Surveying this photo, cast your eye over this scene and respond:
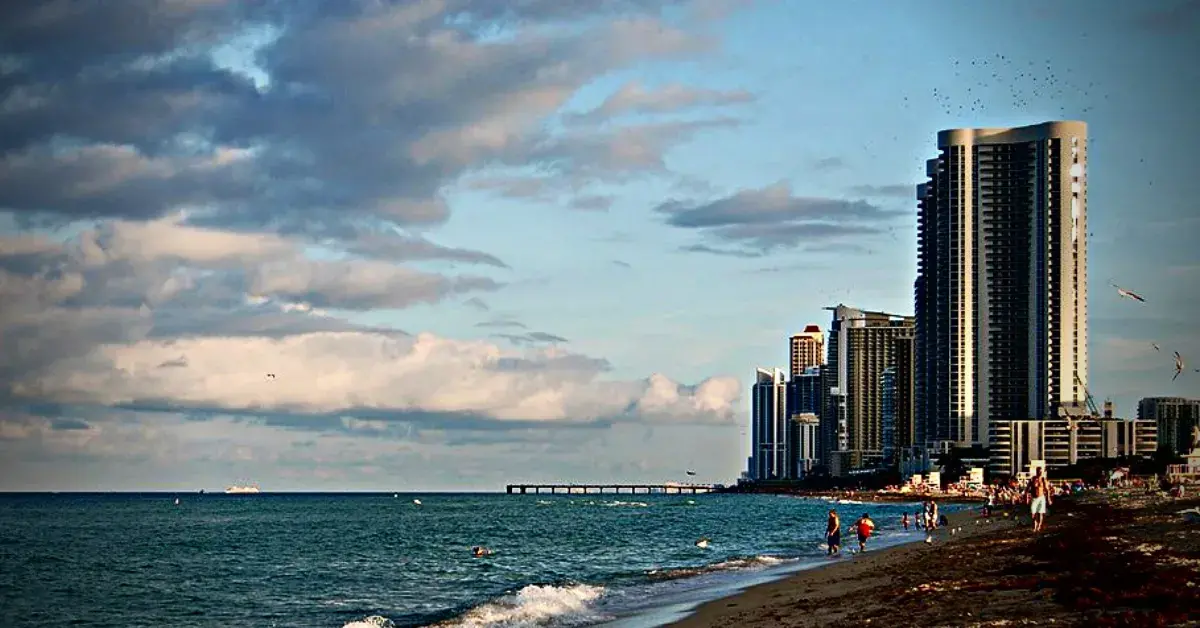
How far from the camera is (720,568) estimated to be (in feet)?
223

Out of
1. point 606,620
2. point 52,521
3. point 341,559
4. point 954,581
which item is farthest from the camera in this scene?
point 52,521

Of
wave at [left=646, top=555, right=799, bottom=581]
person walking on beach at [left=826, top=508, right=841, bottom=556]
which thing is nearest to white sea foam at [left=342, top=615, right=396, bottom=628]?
wave at [left=646, top=555, right=799, bottom=581]

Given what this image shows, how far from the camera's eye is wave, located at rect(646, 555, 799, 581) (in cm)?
6431

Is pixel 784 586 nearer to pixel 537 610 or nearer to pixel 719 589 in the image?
pixel 719 589

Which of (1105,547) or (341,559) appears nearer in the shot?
(1105,547)

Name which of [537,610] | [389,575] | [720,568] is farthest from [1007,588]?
[389,575]

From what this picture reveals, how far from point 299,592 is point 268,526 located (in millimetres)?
99061

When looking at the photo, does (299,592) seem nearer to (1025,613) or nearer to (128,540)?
(1025,613)

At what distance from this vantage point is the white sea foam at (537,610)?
4400 centimetres

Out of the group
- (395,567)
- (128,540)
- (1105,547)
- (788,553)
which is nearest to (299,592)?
(395,567)

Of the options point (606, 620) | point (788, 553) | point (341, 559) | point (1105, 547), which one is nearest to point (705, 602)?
point (606, 620)

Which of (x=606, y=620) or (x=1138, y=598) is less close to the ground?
(x=1138, y=598)

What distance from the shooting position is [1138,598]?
2777 centimetres

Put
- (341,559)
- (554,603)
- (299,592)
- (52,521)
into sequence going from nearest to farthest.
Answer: (554,603) → (299,592) → (341,559) → (52,521)
